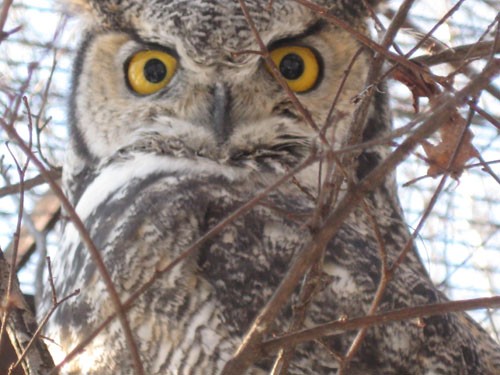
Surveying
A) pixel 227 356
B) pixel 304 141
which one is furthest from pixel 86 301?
pixel 304 141

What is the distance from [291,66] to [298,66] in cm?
1

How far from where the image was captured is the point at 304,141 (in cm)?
200

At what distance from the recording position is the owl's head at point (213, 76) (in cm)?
196

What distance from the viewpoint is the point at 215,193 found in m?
1.83

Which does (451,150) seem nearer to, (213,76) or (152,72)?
(213,76)

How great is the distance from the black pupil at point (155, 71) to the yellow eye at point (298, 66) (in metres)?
0.23

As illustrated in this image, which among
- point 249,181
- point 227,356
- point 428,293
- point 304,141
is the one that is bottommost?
point 227,356

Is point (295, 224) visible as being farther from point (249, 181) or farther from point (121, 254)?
point (121, 254)

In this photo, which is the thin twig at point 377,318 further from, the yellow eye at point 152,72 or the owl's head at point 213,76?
the yellow eye at point 152,72

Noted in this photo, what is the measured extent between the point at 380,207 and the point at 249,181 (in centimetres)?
32

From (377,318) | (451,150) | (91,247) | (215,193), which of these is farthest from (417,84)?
(91,247)

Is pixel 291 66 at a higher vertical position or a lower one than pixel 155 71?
higher

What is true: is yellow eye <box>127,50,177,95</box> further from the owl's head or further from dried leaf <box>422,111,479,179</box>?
dried leaf <box>422,111,479,179</box>

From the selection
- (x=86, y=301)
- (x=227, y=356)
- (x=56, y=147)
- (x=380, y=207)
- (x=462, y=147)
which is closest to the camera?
(x=462, y=147)
